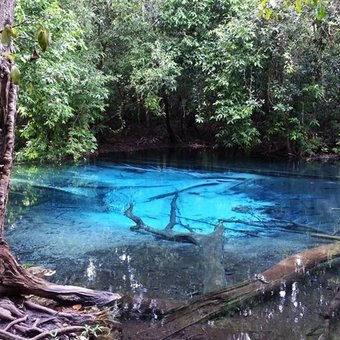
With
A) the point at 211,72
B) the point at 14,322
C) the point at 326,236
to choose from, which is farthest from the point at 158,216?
the point at 211,72

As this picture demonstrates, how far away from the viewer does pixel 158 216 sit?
5840 millimetres

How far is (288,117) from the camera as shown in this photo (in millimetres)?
11281

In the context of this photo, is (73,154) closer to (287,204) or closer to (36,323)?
(287,204)

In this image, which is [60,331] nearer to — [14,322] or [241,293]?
[14,322]

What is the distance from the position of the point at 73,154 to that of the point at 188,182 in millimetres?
3901

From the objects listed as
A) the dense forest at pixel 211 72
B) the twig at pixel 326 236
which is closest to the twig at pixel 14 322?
the twig at pixel 326 236

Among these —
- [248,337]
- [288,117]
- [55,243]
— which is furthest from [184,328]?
[288,117]

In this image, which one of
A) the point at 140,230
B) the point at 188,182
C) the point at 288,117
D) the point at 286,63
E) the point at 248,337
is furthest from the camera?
the point at 288,117

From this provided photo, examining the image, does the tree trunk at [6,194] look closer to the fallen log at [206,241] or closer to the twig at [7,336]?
the twig at [7,336]

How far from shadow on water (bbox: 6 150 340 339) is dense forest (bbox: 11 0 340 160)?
1479mm

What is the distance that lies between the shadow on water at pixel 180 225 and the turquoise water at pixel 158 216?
1 cm

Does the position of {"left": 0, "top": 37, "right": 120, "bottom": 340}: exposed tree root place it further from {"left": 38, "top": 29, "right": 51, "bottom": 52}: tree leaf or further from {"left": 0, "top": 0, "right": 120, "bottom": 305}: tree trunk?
{"left": 38, "top": 29, "right": 51, "bottom": 52}: tree leaf

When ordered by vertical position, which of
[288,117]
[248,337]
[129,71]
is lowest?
[248,337]

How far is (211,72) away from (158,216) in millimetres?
6436
